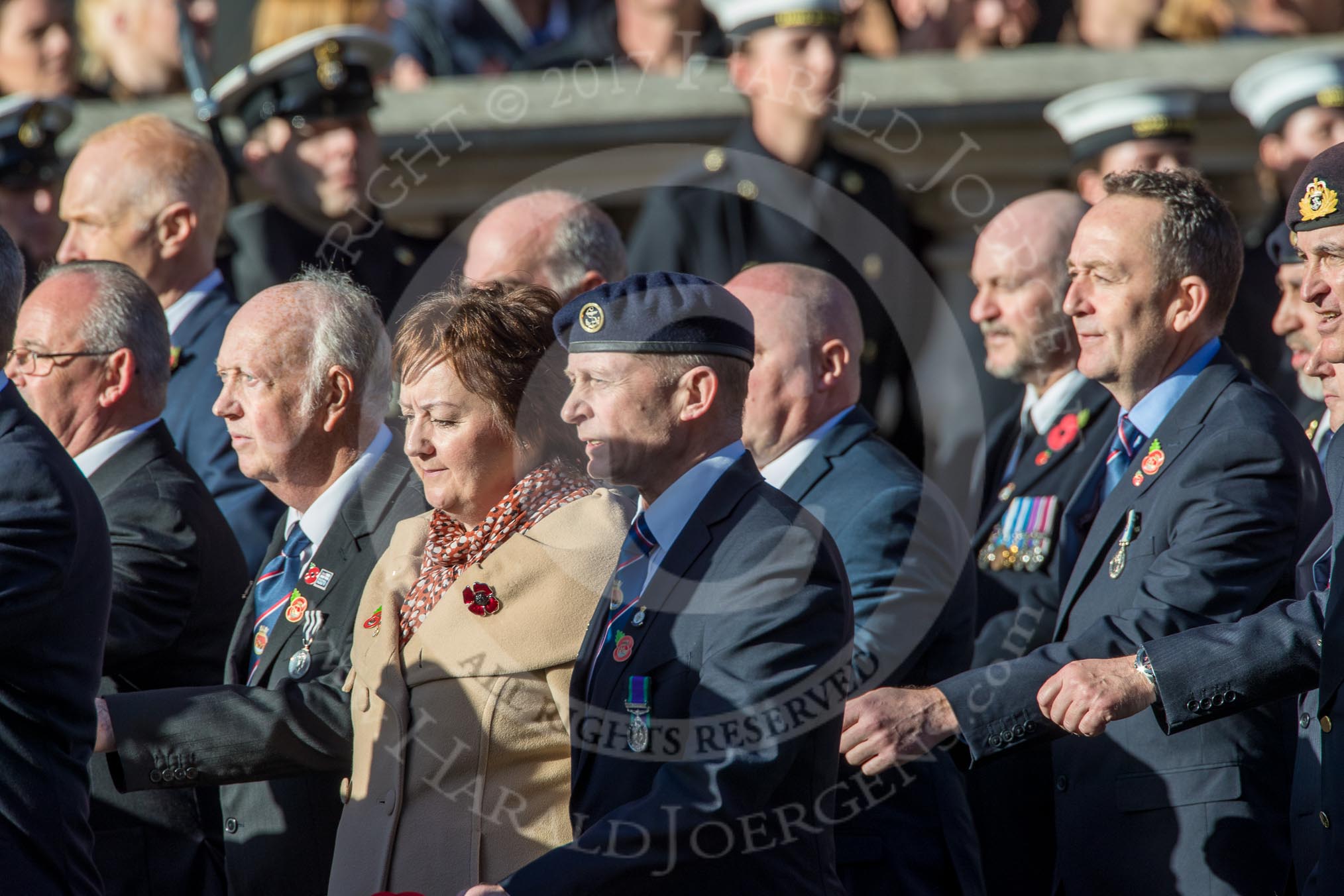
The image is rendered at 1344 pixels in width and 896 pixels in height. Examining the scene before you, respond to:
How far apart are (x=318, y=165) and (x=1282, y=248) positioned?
10.3 ft

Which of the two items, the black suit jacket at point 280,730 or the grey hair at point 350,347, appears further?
the grey hair at point 350,347

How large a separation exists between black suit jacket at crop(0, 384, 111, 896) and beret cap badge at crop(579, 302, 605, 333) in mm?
999

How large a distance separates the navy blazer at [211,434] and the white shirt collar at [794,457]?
1387mm

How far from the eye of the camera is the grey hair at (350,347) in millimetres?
4383

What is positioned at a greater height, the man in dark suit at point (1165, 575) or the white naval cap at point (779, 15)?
the white naval cap at point (779, 15)

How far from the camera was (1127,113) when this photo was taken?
635 centimetres

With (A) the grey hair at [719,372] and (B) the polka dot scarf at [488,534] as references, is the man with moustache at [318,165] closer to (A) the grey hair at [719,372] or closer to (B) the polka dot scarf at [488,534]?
(B) the polka dot scarf at [488,534]

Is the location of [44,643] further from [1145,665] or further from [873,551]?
[1145,665]

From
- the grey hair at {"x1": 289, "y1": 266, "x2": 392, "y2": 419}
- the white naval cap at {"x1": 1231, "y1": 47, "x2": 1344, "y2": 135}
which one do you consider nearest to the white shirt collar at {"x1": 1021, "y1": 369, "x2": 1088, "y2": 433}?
the white naval cap at {"x1": 1231, "y1": 47, "x2": 1344, "y2": 135}

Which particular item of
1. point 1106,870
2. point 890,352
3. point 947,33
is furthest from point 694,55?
point 1106,870

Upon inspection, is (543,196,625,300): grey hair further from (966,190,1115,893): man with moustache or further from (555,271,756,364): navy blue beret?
(555,271,756,364): navy blue beret

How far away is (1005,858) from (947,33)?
14.5 ft

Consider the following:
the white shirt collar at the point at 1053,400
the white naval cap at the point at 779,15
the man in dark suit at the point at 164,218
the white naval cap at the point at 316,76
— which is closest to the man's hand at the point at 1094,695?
the white shirt collar at the point at 1053,400

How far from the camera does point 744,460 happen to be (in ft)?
11.4
